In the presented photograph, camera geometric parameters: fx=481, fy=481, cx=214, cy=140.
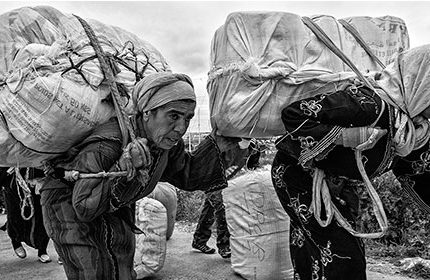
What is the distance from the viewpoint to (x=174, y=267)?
15.1ft

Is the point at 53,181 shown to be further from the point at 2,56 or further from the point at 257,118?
the point at 257,118

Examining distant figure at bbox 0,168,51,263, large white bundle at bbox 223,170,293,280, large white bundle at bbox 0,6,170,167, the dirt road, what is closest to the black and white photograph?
large white bundle at bbox 0,6,170,167

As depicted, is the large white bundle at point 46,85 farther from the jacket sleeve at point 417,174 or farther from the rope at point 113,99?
the jacket sleeve at point 417,174

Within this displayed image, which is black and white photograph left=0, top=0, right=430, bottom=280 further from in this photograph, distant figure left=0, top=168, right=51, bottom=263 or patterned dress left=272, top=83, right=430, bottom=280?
distant figure left=0, top=168, right=51, bottom=263

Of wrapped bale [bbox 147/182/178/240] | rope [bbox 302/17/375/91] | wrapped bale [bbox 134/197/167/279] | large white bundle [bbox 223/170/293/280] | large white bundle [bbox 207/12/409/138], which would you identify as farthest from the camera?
wrapped bale [bbox 147/182/178/240]

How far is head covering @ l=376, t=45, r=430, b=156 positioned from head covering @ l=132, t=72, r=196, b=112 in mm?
Answer: 873

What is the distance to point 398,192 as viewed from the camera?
16.2 feet

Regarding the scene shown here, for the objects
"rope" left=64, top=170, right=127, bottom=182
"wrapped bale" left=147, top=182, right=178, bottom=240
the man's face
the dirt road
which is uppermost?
the man's face

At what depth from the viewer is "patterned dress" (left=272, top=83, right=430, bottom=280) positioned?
2129mm

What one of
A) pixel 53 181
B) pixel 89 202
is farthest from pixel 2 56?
pixel 89 202

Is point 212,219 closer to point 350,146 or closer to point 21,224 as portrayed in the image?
point 21,224

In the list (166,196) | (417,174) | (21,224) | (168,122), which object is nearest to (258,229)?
(166,196)

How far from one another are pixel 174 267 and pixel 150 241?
76 cm

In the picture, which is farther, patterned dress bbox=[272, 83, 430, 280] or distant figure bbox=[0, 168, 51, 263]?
distant figure bbox=[0, 168, 51, 263]
